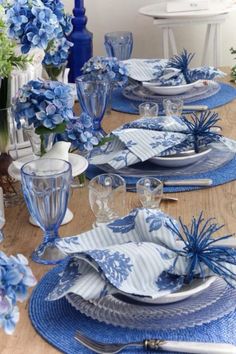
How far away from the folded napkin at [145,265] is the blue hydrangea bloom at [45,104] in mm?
267

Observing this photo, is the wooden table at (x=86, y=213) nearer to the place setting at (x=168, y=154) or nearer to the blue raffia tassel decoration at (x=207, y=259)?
the place setting at (x=168, y=154)

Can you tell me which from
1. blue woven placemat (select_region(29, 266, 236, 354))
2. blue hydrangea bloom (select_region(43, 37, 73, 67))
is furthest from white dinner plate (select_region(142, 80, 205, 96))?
blue woven placemat (select_region(29, 266, 236, 354))

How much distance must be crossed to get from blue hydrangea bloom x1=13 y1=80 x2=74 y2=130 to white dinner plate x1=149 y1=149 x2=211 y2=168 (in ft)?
1.01

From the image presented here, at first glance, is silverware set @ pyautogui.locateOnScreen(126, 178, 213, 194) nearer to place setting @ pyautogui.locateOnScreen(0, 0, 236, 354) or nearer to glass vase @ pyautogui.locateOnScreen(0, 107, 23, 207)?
place setting @ pyautogui.locateOnScreen(0, 0, 236, 354)

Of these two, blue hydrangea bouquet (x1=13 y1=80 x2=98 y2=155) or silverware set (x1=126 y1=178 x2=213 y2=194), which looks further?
silverware set (x1=126 y1=178 x2=213 y2=194)

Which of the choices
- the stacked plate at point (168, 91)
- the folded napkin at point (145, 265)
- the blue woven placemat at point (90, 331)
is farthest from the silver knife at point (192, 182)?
the stacked plate at point (168, 91)

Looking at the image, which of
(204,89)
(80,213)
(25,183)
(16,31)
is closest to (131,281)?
(25,183)

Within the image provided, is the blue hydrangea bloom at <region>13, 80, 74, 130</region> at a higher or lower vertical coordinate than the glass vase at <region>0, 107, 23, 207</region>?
higher

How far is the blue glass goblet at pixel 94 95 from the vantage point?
160 centimetres

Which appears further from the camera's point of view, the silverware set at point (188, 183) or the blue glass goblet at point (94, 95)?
the blue glass goblet at point (94, 95)

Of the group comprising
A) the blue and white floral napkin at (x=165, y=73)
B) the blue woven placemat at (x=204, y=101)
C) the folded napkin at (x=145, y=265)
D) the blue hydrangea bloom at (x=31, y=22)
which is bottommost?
the blue woven placemat at (x=204, y=101)

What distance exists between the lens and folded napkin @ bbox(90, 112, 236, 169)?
4.83ft

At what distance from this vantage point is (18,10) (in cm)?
126

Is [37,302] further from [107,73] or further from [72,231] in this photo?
[107,73]
